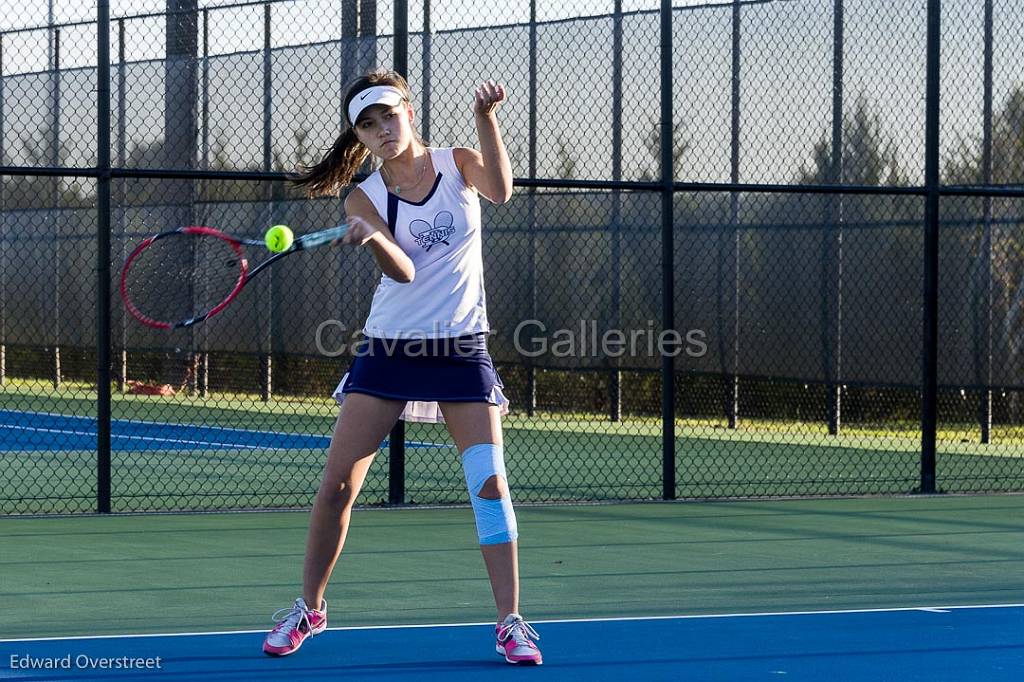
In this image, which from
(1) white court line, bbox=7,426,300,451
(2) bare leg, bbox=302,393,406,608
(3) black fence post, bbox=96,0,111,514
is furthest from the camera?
(1) white court line, bbox=7,426,300,451

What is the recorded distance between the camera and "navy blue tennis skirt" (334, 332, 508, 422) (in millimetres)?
4594

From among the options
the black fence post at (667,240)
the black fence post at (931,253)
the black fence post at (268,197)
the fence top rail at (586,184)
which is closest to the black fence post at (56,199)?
the black fence post at (268,197)

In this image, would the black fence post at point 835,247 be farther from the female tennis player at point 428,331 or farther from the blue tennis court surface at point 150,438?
the female tennis player at point 428,331

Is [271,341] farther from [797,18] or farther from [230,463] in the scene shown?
[797,18]

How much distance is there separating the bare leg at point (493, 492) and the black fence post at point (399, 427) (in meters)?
3.32

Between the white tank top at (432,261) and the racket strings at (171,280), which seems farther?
the racket strings at (171,280)

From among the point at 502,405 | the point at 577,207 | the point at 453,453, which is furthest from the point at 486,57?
the point at 502,405

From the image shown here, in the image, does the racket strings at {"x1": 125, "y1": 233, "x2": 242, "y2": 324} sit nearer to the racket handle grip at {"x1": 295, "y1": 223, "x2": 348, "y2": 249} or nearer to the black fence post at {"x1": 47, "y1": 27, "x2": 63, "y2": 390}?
the black fence post at {"x1": 47, "y1": 27, "x2": 63, "y2": 390}

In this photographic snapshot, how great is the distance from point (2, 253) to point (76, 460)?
568 centimetres

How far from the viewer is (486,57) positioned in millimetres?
12266

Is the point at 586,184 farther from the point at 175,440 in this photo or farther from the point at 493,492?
the point at 175,440

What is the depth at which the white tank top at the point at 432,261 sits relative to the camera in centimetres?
455

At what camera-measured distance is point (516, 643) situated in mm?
4488

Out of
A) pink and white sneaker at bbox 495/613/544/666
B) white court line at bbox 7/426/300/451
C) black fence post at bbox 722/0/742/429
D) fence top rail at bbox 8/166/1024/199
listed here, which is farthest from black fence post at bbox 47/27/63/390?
pink and white sneaker at bbox 495/613/544/666
